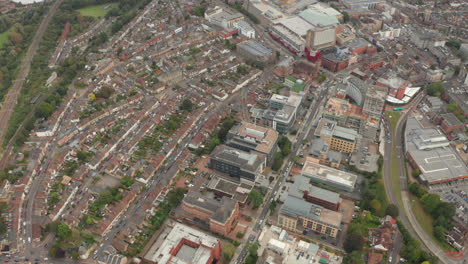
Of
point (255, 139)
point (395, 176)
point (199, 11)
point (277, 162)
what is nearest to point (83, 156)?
point (255, 139)

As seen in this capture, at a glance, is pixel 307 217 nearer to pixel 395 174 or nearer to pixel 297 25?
pixel 395 174

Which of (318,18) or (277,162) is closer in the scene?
(277,162)

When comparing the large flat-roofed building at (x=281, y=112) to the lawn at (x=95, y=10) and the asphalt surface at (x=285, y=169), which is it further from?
the lawn at (x=95, y=10)

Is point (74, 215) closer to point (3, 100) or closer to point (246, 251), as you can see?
point (246, 251)

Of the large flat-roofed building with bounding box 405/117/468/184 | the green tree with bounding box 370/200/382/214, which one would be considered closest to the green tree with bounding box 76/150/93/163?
the green tree with bounding box 370/200/382/214

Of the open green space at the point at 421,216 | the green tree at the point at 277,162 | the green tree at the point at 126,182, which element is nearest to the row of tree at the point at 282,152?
the green tree at the point at 277,162

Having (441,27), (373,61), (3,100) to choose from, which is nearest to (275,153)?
(373,61)

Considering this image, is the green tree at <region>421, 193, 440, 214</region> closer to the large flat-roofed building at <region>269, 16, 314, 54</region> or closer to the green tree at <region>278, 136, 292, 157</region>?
the green tree at <region>278, 136, 292, 157</region>
